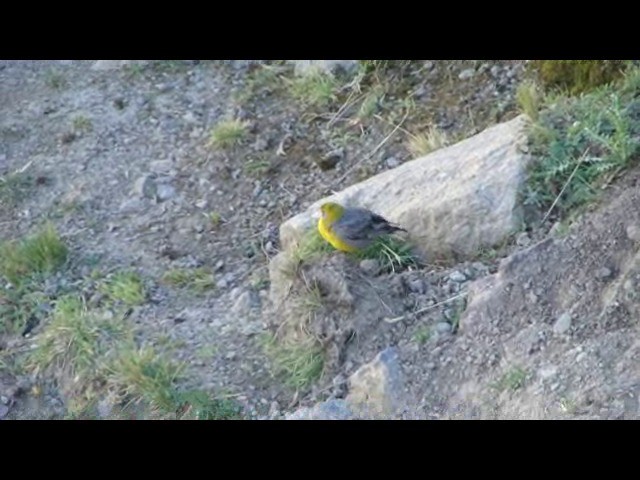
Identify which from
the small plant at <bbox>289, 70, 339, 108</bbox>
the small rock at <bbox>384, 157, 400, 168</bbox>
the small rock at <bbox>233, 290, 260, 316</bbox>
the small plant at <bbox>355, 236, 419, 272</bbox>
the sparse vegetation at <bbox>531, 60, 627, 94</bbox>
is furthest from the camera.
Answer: the small plant at <bbox>289, 70, 339, 108</bbox>

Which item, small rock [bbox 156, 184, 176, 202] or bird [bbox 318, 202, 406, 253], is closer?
bird [bbox 318, 202, 406, 253]

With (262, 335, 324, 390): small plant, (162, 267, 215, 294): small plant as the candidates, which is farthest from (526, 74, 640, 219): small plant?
(162, 267, 215, 294): small plant

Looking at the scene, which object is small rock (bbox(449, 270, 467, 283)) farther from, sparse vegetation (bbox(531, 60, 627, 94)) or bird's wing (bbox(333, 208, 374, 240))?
sparse vegetation (bbox(531, 60, 627, 94))

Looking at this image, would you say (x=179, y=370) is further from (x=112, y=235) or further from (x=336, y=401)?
(x=112, y=235)

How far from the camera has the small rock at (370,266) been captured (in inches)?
243

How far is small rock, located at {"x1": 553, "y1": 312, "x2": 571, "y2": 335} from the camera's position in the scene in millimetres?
5258

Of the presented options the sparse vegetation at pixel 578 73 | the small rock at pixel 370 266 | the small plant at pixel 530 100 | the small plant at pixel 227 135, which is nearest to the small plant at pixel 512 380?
the small rock at pixel 370 266

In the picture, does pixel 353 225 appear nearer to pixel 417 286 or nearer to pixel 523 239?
pixel 417 286

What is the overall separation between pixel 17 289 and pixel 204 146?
1908 millimetres

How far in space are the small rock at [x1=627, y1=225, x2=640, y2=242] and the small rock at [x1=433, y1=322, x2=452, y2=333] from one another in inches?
39.5

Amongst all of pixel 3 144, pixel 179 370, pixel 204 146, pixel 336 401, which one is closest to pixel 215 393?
pixel 179 370

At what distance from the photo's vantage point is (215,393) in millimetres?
6129

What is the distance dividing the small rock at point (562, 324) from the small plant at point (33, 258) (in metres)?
3.47
